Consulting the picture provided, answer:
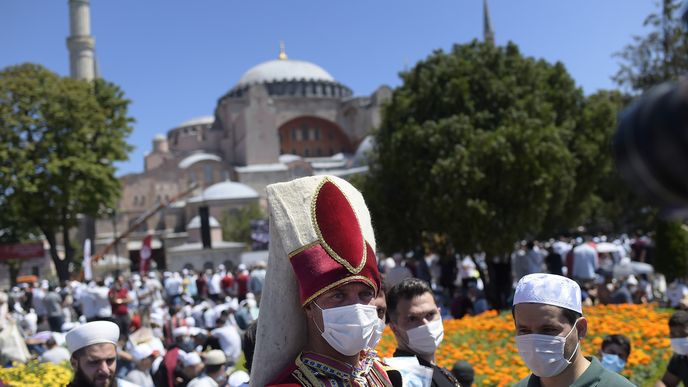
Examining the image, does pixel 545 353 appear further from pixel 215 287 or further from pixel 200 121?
pixel 200 121

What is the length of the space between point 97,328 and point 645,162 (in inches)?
145

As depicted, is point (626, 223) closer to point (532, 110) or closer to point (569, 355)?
point (532, 110)

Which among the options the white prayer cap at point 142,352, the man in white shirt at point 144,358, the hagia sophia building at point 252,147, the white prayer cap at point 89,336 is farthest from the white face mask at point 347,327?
the hagia sophia building at point 252,147

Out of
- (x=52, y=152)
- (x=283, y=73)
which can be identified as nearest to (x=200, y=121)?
(x=283, y=73)

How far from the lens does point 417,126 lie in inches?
680

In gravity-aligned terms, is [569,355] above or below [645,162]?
below

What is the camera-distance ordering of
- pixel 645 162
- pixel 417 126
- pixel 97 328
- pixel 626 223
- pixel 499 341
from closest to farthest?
pixel 645 162 < pixel 97 328 < pixel 499 341 < pixel 417 126 < pixel 626 223

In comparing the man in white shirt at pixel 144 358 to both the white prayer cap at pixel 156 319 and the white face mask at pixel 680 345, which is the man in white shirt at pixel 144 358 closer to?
the white prayer cap at pixel 156 319

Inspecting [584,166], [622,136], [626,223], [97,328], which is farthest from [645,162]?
[626,223]

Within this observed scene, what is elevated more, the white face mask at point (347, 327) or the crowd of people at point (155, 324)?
the white face mask at point (347, 327)

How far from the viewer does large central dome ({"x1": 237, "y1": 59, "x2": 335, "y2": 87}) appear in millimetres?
78438

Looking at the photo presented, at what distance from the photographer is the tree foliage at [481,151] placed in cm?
1606

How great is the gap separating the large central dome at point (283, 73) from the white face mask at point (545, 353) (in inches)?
3003

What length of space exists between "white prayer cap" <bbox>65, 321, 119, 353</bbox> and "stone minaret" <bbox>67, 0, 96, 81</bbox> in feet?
166
